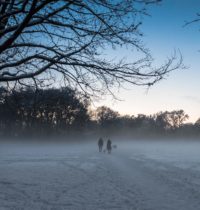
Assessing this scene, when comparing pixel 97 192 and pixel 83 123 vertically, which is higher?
pixel 83 123

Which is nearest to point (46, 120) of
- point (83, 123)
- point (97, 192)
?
point (83, 123)

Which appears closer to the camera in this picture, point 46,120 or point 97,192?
point 97,192

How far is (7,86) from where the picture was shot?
30.2 ft

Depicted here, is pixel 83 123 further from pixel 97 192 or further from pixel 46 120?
pixel 97 192

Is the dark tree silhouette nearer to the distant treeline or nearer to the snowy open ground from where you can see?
the distant treeline

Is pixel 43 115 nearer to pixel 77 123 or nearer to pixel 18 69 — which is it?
pixel 77 123

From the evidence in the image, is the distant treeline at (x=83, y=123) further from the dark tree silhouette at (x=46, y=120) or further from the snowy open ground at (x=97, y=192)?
the snowy open ground at (x=97, y=192)

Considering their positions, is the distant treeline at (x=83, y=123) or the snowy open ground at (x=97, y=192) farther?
the distant treeline at (x=83, y=123)

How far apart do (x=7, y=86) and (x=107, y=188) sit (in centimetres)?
538

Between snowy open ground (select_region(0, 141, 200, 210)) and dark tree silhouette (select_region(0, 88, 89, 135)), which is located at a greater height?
dark tree silhouette (select_region(0, 88, 89, 135))

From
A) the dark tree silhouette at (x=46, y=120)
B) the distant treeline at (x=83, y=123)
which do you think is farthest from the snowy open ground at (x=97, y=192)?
the dark tree silhouette at (x=46, y=120)

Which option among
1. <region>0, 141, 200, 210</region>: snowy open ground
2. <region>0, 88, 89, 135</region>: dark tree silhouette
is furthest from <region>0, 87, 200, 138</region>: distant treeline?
<region>0, 141, 200, 210</region>: snowy open ground

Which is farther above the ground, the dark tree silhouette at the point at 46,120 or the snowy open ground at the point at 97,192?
the dark tree silhouette at the point at 46,120

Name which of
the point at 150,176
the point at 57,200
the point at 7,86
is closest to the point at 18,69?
the point at 7,86
